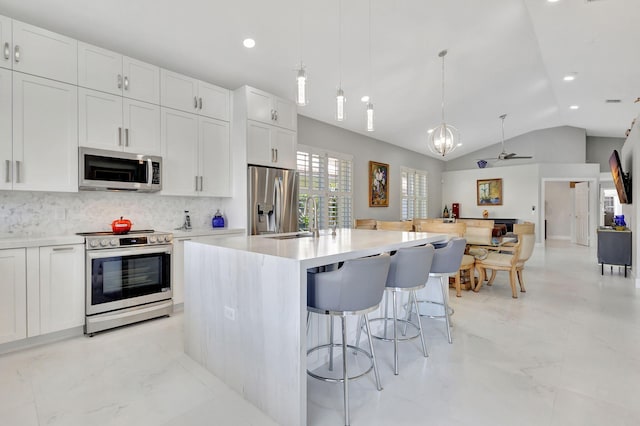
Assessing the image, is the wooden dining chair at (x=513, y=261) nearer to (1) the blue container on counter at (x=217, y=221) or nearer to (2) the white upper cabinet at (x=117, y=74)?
(1) the blue container on counter at (x=217, y=221)

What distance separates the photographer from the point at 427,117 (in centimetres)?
693

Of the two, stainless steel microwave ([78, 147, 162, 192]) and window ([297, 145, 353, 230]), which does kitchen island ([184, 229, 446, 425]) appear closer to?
stainless steel microwave ([78, 147, 162, 192])

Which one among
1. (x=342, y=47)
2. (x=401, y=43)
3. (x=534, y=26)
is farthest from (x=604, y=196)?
(x=342, y=47)

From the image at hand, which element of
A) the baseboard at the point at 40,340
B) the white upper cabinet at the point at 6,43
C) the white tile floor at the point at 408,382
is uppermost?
the white upper cabinet at the point at 6,43

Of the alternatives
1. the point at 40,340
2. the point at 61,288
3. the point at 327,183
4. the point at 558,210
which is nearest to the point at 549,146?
the point at 558,210

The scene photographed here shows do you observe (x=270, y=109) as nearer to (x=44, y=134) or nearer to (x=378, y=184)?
(x=44, y=134)

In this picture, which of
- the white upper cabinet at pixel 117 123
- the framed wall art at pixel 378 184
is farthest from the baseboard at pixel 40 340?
the framed wall art at pixel 378 184

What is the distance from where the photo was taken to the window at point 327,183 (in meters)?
5.68

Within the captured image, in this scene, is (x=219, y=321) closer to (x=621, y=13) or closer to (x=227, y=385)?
(x=227, y=385)

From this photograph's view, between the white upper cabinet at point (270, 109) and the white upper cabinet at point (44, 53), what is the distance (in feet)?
5.81

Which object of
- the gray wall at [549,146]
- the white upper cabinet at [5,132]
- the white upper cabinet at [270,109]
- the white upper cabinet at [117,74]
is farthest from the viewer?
the gray wall at [549,146]

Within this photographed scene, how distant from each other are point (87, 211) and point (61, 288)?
0.90 metres

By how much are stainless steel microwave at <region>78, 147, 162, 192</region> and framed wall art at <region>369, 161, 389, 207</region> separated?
4.80 metres

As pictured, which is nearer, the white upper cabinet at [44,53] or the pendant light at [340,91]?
the pendant light at [340,91]
